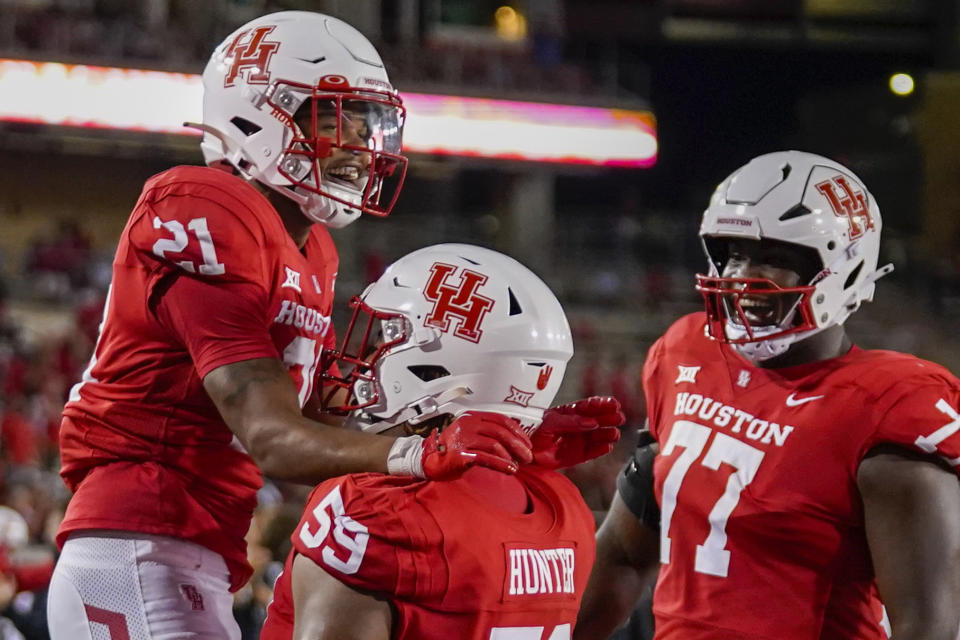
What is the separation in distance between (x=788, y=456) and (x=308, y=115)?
127cm

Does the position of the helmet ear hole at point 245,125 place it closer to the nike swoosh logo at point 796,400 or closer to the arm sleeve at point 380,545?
the arm sleeve at point 380,545

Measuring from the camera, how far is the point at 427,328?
95.8 inches

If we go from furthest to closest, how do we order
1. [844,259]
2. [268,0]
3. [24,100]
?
[268,0], [24,100], [844,259]

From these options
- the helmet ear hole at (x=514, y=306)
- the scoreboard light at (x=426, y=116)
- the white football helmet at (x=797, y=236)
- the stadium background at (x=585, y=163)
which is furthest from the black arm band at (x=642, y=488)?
the scoreboard light at (x=426, y=116)

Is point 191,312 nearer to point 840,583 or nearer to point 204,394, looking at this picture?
point 204,394

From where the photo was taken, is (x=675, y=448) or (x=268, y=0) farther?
(x=268, y=0)

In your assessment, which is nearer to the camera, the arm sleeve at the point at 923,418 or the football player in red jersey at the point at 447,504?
the football player in red jersey at the point at 447,504

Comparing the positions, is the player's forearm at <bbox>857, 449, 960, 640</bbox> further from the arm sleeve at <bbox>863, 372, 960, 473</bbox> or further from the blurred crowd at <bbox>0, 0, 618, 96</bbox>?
the blurred crowd at <bbox>0, 0, 618, 96</bbox>

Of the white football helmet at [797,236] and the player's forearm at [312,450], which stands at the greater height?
the white football helmet at [797,236]

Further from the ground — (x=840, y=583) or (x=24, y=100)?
(x=840, y=583)

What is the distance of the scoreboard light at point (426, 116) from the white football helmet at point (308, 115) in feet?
35.3

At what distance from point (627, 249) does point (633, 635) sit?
12924 mm

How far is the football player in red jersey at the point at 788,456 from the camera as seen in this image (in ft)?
8.51

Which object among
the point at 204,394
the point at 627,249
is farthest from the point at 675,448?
the point at 627,249
